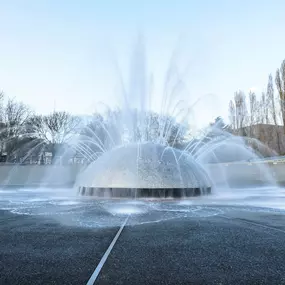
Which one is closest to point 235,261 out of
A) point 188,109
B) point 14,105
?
point 188,109

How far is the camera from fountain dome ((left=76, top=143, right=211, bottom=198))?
37.4 feet

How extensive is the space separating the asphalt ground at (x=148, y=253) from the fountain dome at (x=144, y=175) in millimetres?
5127

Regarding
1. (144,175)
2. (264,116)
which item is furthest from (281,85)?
(144,175)

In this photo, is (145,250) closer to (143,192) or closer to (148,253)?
(148,253)

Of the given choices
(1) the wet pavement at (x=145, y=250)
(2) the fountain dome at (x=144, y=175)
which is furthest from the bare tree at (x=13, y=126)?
(1) the wet pavement at (x=145, y=250)

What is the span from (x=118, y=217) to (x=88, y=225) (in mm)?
1148

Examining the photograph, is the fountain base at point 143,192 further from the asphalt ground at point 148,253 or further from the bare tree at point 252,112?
the bare tree at point 252,112

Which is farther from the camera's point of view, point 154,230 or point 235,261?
point 154,230

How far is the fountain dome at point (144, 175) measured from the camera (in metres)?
11.4

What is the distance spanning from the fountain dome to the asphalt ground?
16.8 ft

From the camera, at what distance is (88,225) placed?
5.91 metres

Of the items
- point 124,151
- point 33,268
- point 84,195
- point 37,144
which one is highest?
point 37,144

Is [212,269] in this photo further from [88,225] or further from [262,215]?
[262,215]

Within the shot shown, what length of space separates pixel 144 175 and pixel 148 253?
7.65 m
